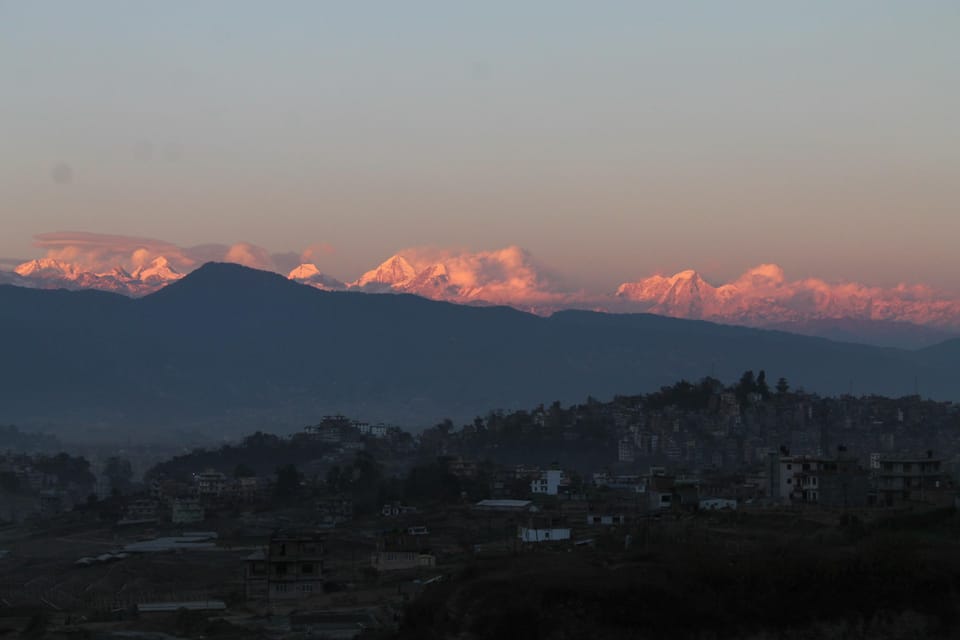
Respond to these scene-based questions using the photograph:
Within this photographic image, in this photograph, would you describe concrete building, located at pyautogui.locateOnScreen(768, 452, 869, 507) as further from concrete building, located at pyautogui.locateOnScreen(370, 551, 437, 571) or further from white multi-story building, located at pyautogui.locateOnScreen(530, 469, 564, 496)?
white multi-story building, located at pyautogui.locateOnScreen(530, 469, 564, 496)

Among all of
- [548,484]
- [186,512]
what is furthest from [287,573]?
[548,484]

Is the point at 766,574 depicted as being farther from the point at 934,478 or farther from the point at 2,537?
the point at 2,537

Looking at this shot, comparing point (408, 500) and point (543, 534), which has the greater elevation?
point (408, 500)

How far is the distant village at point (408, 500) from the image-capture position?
6041 cm

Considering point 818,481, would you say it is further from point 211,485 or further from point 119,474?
point 119,474


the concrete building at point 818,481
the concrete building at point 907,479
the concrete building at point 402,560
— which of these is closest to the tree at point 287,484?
the concrete building at point 818,481

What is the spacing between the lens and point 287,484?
375 ft

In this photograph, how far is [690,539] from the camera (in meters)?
51.5

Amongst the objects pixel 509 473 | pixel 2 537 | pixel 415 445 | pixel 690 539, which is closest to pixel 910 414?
pixel 415 445

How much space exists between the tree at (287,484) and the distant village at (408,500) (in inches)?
6.2

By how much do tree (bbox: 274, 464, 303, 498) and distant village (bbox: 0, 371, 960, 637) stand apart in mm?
157

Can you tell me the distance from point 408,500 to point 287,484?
458 inches

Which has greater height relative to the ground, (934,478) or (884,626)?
(934,478)

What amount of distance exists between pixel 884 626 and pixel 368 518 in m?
61.3
